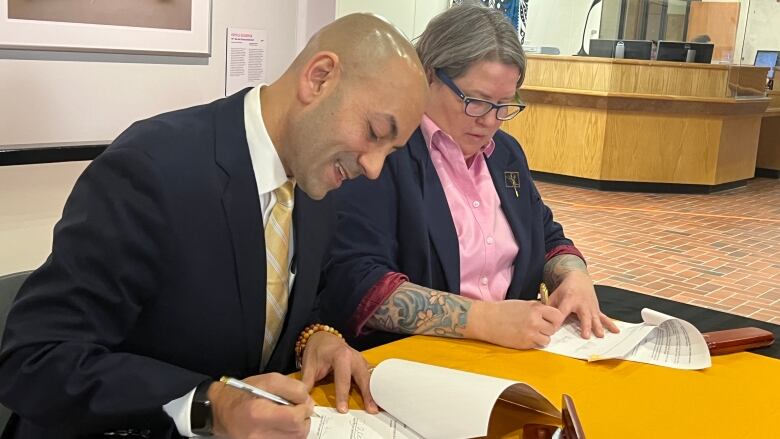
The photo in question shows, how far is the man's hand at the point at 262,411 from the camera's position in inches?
44.0

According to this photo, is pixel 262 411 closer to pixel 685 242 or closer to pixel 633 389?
pixel 633 389

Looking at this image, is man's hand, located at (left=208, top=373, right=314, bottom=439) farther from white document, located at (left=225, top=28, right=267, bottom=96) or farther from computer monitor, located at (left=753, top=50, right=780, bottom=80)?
computer monitor, located at (left=753, top=50, right=780, bottom=80)

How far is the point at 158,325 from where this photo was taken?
132cm

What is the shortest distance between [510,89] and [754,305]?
387 centimetres

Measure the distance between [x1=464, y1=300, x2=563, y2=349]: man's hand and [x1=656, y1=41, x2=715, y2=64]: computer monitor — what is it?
827 cm

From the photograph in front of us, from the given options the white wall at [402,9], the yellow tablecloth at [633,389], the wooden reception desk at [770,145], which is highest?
the white wall at [402,9]

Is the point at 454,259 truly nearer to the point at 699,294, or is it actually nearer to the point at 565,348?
the point at 565,348

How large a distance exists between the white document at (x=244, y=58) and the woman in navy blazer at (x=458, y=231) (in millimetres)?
1347

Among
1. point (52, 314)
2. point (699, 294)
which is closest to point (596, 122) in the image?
point (699, 294)

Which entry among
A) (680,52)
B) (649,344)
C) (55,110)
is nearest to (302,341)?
(649,344)

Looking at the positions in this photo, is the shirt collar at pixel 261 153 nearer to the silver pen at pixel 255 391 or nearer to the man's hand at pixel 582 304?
the silver pen at pixel 255 391

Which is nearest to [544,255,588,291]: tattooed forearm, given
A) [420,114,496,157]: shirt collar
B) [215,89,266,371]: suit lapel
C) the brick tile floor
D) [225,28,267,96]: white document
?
[420,114,496,157]: shirt collar

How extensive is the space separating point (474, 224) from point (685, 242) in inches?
216

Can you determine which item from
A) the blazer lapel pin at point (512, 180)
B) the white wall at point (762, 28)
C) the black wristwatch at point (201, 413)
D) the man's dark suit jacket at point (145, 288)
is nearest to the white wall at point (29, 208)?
the man's dark suit jacket at point (145, 288)
